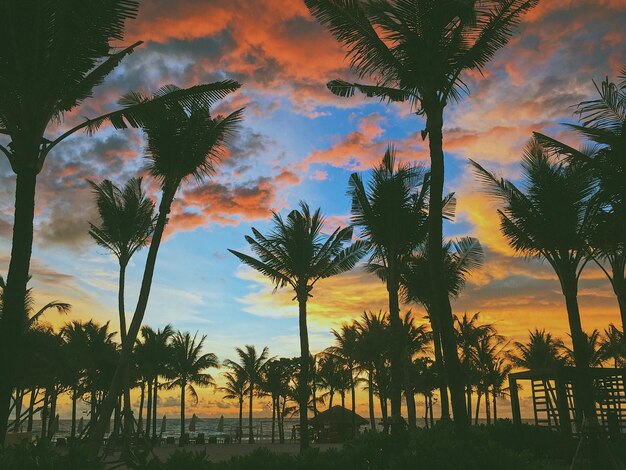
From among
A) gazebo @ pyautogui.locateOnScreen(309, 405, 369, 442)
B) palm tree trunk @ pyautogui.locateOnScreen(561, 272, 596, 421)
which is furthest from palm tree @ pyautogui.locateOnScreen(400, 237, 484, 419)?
gazebo @ pyautogui.locateOnScreen(309, 405, 369, 442)

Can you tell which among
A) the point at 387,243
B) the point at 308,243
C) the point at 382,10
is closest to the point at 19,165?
the point at 382,10

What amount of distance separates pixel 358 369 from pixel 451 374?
37052 millimetres

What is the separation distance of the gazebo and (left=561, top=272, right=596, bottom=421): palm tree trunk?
80.9 feet

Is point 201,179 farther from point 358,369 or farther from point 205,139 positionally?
point 358,369

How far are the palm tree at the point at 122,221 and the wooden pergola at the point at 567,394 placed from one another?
15073 mm

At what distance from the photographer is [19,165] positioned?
27.7 ft

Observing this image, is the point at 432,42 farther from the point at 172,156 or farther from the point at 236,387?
the point at 236,387

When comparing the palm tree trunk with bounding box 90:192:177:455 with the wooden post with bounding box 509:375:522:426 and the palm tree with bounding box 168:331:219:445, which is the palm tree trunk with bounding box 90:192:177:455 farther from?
the palm tree with bounding box 168:331:219:445

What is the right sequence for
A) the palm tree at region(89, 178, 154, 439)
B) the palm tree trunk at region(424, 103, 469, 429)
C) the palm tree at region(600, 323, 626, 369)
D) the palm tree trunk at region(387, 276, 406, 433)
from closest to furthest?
the palm tree trunk at region(424, 103, 469, 429) < the palm tree trunk at region(387, 276, 406, 433) < the palm tree at region(89, 178, 154, 439) < the palm tree at region(600, 323, 626, 369)

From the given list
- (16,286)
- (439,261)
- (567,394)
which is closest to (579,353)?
(567,394)

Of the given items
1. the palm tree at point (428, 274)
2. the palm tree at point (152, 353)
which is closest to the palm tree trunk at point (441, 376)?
the palm tree at point (428, 274)

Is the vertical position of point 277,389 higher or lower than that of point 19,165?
lower

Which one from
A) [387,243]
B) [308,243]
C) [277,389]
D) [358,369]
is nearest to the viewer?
[387,243]

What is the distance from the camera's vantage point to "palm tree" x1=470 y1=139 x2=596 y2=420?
53.1 ft
